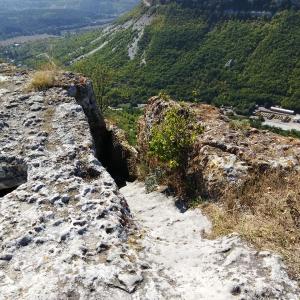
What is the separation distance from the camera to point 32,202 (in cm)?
1027

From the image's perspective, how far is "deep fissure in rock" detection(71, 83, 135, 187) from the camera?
18922 millimetres

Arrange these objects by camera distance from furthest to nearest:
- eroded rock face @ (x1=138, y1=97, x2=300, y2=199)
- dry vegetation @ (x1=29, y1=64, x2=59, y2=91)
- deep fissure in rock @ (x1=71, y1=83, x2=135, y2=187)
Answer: deep fissure in rock @ (x1=71, y1=83, x2=135, y2=187) → dry vegetation @ (x1=29, y1=64, x2=59, y2=91) → eroded rock face @ (x1=138, y1=97, x2=300, y2=199)

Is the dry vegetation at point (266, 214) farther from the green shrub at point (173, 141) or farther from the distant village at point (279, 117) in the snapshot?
the distant village at point (279, 117)

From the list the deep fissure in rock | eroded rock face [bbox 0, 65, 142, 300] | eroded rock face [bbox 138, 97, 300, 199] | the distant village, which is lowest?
the distant village

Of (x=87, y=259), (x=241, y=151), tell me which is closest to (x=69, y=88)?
(x=241, y=151)

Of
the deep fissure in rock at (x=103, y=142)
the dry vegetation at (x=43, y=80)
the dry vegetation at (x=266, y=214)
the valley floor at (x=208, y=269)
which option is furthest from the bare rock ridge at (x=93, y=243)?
the deep fissure in rock at (x=103, y=142)

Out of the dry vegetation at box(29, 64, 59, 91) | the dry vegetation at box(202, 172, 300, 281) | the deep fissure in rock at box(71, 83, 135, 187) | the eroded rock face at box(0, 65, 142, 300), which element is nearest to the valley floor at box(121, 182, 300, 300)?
the dry vegetation at box(202, 172, 300, 281)

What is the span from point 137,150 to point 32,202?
9987 mm

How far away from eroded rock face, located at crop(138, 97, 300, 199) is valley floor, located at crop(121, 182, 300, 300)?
2026mm

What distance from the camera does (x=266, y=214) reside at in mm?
10344

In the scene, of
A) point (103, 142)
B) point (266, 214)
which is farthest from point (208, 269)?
point (103, 142)

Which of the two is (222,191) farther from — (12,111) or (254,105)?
(254,105)

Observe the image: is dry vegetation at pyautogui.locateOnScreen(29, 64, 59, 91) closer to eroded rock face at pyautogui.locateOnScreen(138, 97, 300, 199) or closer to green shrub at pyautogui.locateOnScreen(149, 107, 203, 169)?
green shrub at pyautogui.locateOnScreen(149, 107, 203, 169)

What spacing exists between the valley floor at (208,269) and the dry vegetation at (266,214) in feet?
1.07
